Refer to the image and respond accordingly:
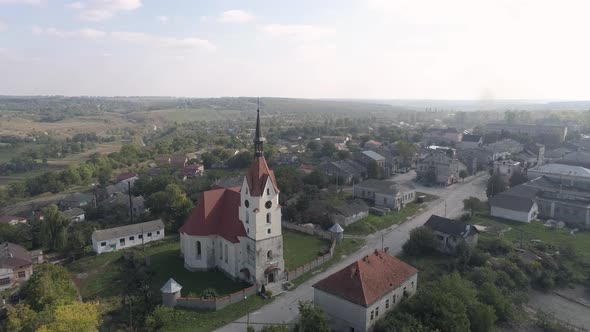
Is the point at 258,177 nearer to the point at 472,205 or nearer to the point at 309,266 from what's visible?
the point at 309,266

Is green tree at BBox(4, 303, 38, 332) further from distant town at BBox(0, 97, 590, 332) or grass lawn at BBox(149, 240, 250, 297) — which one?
grass lawn at BBox(149, 240, 250, 297)

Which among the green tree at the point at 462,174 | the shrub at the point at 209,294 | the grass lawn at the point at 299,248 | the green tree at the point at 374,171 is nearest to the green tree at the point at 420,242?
the grass lawn at the point at 299,248

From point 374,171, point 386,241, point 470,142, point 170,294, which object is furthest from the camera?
point 470,142

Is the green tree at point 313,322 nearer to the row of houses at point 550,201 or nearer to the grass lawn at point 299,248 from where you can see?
the grass lawn at point 299,248

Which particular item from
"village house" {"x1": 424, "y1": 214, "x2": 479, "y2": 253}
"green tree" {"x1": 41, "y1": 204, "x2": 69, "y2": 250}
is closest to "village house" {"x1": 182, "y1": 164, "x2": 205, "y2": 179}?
"green tree" {"x1": 41, "y1": 204, "x2": 69, "y2": 250}

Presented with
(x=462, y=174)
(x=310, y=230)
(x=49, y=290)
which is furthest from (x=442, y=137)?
(x=49, y=290)

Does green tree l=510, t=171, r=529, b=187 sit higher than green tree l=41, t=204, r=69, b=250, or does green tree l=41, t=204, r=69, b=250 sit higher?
green tree l=510, t=171, r=529, b=187
